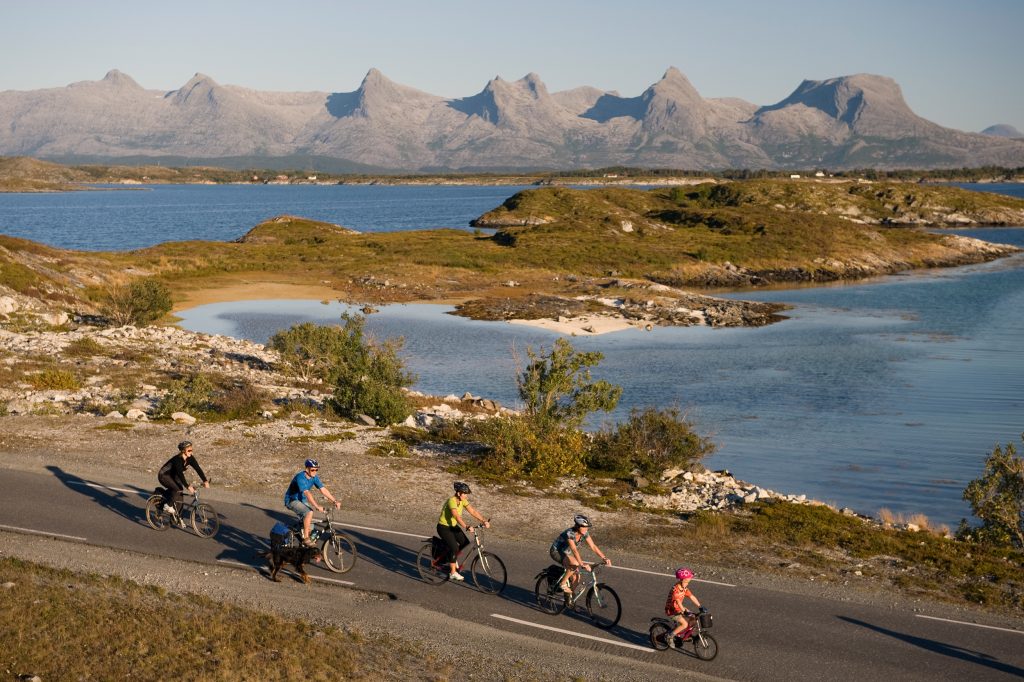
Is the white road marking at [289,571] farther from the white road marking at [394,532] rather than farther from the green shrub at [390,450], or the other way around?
the green shrub at [390,450]

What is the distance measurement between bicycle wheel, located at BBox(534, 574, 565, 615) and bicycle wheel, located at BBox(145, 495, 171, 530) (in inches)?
367

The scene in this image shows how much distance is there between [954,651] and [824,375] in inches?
1477

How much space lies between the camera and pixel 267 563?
Answer: 18.5m

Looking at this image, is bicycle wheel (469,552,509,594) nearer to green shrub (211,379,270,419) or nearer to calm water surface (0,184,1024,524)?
calm water surface (0,184,1024,524)

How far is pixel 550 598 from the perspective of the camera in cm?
1670

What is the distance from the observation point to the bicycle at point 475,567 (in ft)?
57.8

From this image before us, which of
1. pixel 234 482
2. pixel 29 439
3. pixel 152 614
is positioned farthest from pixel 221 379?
pixel 152 614

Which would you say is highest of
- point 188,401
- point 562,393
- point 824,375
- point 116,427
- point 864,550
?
point 562,393

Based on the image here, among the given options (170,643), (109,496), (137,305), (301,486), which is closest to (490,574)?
(301,486)

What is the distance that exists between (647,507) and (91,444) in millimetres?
17341

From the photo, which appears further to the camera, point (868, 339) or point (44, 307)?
point (868, 339)

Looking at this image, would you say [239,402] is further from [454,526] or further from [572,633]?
[572,633]

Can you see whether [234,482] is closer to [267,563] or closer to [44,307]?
[267,563]

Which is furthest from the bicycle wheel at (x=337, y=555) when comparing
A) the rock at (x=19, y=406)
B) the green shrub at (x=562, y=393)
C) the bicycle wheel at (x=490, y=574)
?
the rock at (x=19, y=406)
